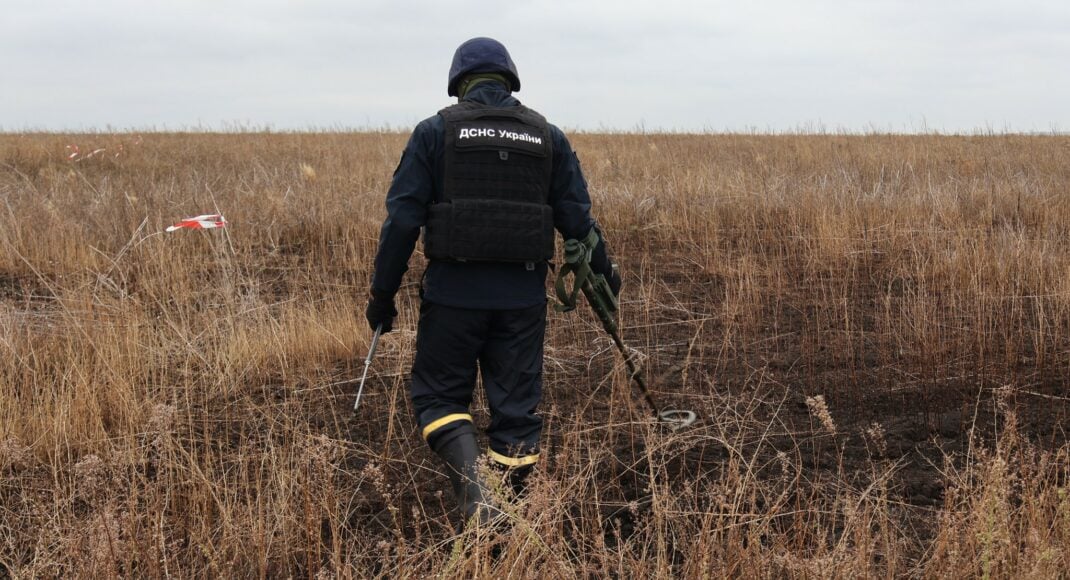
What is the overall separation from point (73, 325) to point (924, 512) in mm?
4823

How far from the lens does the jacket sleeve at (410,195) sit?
3432mm

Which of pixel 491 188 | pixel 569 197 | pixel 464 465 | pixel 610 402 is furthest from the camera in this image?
pixel 610 402

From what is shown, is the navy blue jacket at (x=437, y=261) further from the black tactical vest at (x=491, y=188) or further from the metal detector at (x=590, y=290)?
the metal detector at (x=590, y=290)

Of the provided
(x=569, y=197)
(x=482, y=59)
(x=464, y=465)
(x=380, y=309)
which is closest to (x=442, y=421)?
(x=464, y=465)

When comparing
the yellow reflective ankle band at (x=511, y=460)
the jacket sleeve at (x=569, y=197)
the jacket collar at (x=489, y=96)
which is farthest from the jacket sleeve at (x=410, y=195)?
the yellow reflective ankle band at (x=511, y=460)

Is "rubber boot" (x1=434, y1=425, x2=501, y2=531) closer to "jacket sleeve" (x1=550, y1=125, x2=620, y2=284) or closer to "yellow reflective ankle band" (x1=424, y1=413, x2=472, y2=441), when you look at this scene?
"yellow reflective ankle band" (x1=424, y1=413, x2=472, y2=441)

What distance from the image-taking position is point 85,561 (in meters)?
2.87

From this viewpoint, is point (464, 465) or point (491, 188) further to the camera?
point (491, 188)

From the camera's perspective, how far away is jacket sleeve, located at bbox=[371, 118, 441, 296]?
135 inches

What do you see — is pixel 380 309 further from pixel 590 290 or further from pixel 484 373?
pixel 590 290

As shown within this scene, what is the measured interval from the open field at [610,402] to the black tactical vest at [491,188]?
817mm

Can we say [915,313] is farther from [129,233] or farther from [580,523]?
[129,233]

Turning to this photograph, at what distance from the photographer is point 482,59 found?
139 inches

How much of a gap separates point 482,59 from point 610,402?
72.7 inches
